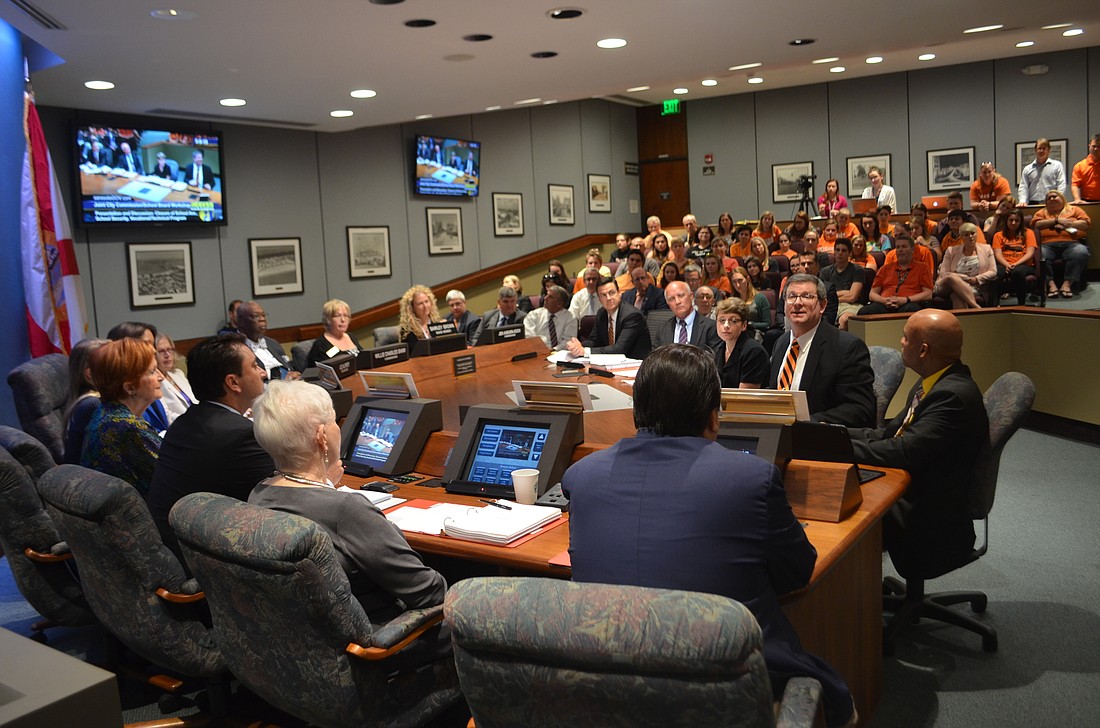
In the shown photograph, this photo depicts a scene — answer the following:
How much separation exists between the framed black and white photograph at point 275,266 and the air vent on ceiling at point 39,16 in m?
4.69

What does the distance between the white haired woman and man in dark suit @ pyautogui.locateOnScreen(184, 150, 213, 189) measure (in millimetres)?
7120

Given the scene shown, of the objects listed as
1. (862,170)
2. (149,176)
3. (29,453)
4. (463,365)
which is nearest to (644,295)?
(463,365)

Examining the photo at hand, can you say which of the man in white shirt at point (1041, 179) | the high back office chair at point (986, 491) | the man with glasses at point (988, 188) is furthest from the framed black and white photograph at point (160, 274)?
the man in white shirt at point (1041, 179)

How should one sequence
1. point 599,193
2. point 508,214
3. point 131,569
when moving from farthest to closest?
point 599,193 < point 508,214 < point 131,569

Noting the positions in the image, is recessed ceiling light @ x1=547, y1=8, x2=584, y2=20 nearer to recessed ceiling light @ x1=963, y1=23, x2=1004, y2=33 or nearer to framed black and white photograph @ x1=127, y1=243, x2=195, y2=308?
recessed ceiling light @ x1=963, y1=23, x2=1004, y2=33

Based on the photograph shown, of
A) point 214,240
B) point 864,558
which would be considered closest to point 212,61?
point 214,240

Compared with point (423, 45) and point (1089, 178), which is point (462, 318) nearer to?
point (423, 45)

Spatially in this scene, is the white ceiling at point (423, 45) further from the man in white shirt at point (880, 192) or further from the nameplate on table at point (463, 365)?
the man in white shirt at point (880, 192)

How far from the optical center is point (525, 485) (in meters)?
3.00

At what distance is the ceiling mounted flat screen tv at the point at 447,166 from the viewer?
11.4 meters

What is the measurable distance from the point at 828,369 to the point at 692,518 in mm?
2331

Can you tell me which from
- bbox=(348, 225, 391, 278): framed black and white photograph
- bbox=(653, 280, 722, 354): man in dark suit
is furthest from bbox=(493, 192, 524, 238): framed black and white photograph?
bbox=(653, 280, 722, 354): man in dark suit

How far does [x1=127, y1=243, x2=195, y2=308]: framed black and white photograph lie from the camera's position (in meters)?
8.61

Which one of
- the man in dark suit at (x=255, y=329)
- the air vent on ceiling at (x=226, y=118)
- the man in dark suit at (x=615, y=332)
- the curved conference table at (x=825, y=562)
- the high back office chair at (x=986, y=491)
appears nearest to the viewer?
the curved conference table at (x=825, y=562)
